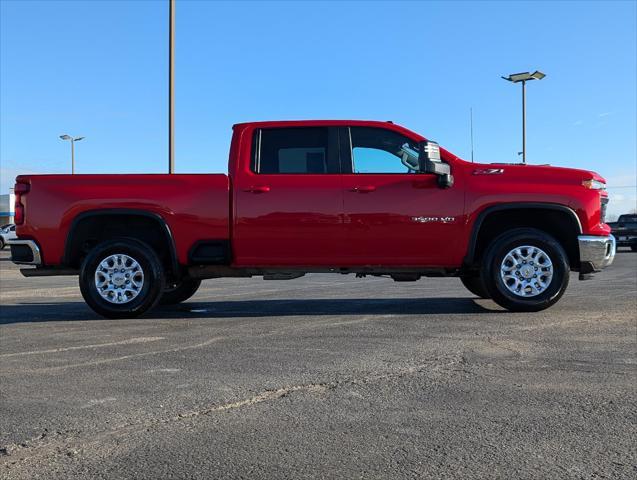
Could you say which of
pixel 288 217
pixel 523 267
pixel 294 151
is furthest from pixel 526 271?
pixel 294 151

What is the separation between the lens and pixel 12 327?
6254 mm

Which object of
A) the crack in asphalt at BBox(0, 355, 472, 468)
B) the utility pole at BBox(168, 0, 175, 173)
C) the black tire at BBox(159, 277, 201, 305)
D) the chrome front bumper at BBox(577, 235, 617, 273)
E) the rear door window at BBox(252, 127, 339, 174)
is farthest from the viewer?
the utility pole at BBox(168, 0, 175, 173)

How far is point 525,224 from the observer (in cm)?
691

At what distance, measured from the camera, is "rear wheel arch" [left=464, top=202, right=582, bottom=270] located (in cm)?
653

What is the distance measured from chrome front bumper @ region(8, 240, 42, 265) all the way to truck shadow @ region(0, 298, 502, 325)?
68 centimetres

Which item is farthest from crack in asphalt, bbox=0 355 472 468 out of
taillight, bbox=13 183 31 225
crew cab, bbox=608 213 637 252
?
crew cab, bbox=608 213 637 252

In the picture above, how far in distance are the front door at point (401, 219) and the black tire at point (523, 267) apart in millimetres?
367

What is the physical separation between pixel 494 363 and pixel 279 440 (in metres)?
2.09

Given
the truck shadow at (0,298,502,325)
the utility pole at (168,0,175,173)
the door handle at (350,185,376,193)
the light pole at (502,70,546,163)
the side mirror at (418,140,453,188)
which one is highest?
the light pole at (502,70,546,163)

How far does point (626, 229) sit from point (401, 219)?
2432 centimetres

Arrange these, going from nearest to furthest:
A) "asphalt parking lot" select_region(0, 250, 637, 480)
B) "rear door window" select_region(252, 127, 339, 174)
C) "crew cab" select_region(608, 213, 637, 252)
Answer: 1. "asphalt parking lot" select_region(0, 250, 637, 480)
2. "rear door window" select_region(252, 127, 339, 174)
3. "crew cab" select_region(608, 213, 637, 252)

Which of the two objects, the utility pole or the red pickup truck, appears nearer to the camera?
the red pickup truck

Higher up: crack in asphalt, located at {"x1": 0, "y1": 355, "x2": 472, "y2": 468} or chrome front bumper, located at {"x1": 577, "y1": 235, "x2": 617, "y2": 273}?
chrome front bumper, located at {"x1": 577, "y1": 235, "x2": 617, "y2": 273}

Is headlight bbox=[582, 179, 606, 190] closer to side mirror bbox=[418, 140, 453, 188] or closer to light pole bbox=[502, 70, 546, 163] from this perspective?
side mirror bbox=[418, 140, 453, 188]
